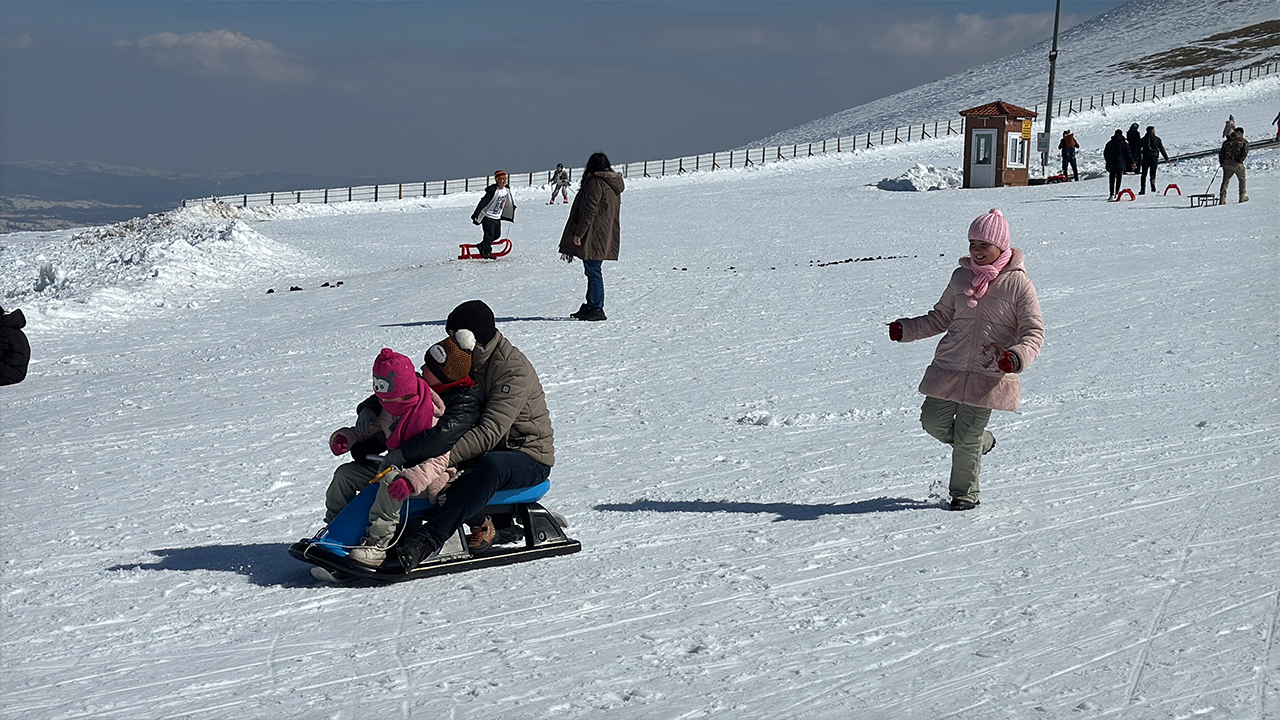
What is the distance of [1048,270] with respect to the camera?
1426 cm

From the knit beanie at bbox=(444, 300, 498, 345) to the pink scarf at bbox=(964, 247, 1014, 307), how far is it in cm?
230

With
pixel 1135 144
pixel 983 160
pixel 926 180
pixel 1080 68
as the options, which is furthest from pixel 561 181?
pixel 1080 68

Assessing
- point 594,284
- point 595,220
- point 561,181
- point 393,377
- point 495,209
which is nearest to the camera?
point 393,377

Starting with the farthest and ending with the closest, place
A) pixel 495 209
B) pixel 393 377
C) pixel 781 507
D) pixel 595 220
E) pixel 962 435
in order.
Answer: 1. pixel 495 209
2. pixel 595 220
3. pixel 781 507
4. pixel 962 435
5. pixel 393 377

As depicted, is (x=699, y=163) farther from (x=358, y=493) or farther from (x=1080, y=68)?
(x=1080, y=68)

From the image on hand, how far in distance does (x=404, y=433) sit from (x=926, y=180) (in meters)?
28.5

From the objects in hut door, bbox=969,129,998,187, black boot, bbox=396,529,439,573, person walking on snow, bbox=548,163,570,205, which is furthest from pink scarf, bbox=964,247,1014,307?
person walking on snow, bbox=548,163,570,205

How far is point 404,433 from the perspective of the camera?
16.0 feet

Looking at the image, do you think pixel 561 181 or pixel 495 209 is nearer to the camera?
pixel 495 209

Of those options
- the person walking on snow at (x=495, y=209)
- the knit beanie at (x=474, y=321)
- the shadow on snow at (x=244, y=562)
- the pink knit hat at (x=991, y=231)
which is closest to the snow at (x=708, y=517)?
the shadow on snow at (x=244, y=562)

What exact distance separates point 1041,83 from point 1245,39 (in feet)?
59.8

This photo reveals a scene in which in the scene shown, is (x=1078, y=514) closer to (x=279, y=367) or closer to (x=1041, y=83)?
(x=279, y=367)

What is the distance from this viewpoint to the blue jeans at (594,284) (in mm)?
12062

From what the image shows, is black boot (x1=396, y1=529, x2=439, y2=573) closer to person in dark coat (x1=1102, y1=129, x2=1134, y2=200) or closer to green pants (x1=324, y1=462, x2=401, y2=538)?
green pants (x1=324, y1=462, x2=401, y2=538)
